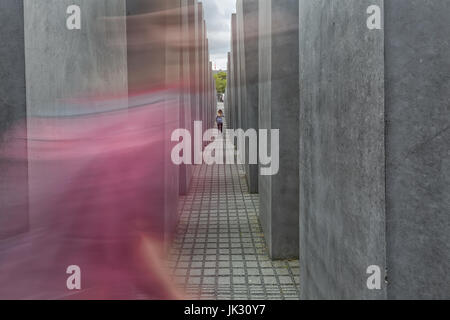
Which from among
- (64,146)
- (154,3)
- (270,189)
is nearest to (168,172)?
(270,189)

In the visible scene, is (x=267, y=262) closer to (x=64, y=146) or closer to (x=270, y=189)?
(x=270, y=189)

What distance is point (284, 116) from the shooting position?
22.7 feet

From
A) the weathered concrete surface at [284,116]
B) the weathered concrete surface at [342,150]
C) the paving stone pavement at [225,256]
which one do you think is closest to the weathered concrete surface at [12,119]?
the paving stone pavement at [225,256]

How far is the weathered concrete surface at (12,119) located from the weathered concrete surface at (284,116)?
379 cm

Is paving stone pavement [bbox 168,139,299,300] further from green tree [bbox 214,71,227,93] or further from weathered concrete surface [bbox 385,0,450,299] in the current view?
green tree [bbox 214,71,227,93]

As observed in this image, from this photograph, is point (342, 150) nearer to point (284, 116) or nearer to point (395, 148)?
point (395, 148)

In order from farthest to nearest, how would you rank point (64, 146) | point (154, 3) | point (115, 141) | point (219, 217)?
point (219, 217)
point (154, 3)
point (115, 141)
point (64, 146)

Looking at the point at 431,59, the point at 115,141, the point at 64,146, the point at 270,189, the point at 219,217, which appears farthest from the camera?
the point at 219,217

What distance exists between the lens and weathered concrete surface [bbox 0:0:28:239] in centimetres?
407

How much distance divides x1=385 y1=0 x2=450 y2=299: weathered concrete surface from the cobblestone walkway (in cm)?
325

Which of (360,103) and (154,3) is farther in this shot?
(154,3)

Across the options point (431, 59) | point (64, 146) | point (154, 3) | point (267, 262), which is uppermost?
point (154, 3)

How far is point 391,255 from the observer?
2348 mm

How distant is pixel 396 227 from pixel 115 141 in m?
3.25
